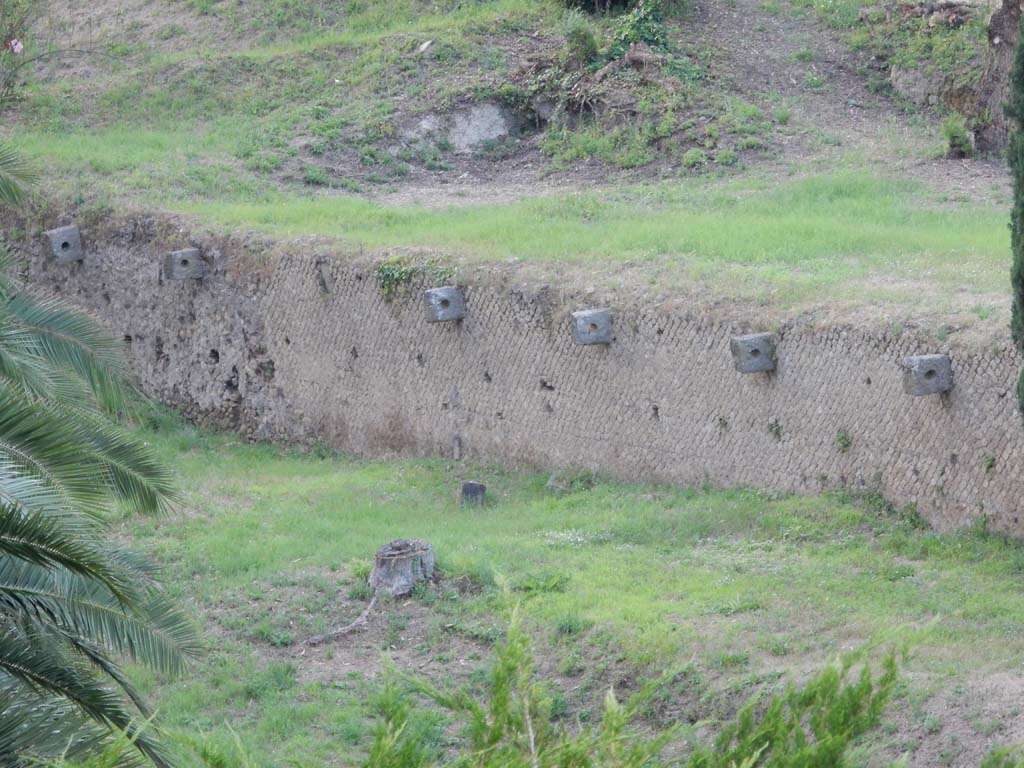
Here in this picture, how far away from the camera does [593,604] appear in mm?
10344

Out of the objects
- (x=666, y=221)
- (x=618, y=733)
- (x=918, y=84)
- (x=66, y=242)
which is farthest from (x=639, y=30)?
(x=618, y=733)

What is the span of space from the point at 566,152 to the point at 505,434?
21.9ft

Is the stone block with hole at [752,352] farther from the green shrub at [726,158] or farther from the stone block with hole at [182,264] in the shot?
the green shrub at [726,158]

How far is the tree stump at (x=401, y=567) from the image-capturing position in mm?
10828

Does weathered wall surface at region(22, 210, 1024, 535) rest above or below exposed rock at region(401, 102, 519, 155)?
below

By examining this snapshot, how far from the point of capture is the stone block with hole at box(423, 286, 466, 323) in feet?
46.0

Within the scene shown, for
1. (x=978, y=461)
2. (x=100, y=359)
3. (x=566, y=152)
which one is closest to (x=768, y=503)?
(x=978, y=461)

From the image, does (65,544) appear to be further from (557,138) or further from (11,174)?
(557,138)

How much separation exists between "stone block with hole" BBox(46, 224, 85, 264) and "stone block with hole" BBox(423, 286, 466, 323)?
17.8ft

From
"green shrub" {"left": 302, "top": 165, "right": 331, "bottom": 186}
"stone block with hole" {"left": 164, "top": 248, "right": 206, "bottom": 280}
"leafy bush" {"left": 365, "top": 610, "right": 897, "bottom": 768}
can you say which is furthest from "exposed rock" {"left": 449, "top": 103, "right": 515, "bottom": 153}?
"leafy bush" {"left": 365, "top": 610, "right": 897, "bottom": 768}

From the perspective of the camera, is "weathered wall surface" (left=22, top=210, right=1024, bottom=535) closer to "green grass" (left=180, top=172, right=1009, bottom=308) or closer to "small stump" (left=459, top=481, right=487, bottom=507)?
"green grass" (left=180, top=172, right=1009, bottom=308)

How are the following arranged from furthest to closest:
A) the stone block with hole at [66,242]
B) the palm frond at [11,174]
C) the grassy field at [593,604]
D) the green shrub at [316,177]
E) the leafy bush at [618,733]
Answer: the green shrub at [316,177] → the stone block with hole at [66,242] → the grassy field at [593,604] → the palm frond at [11,174] → the leafy bush at [618,733]

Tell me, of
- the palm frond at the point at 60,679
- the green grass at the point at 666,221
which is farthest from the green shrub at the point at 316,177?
the palm frond at the point at 60,679

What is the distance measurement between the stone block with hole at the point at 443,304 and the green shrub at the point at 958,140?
7152mm
